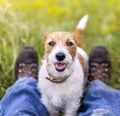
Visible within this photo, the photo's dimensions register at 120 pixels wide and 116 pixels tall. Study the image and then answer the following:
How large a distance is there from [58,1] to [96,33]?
102cm

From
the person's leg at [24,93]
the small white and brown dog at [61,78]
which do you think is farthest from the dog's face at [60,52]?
the person's leg at [24,93]

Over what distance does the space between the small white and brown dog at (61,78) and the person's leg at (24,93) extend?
0.07 m

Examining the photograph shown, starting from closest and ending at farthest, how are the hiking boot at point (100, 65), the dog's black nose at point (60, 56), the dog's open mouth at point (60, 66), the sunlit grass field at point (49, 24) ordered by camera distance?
the dog's black nose at point (60, 56)
the dog's open mouth at point (60, 66)
the hiking boot at point (100, 65)
the sunlit grass field at point (49, 24)

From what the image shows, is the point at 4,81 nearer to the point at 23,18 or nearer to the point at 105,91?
the point at 105,91

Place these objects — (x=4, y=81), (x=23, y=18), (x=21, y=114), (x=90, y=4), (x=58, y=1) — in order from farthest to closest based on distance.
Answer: (x=58, y=1)
(x=90, y=4)
(x=23, y=18)
(x=4, y=81)
(x=21, y=114)

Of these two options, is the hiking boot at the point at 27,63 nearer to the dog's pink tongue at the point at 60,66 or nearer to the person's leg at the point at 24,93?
the person's leg at the point at 24,93

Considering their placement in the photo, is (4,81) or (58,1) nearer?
(4,81)

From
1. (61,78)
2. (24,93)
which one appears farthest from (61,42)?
(24,93)

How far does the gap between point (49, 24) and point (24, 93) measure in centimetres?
208

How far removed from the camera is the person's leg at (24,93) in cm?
316

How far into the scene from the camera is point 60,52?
3.07 metres

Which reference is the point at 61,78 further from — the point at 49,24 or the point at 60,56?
the point at 49,24

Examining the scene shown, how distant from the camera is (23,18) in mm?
5293

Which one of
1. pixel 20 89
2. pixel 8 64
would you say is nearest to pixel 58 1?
pixel 8 64
